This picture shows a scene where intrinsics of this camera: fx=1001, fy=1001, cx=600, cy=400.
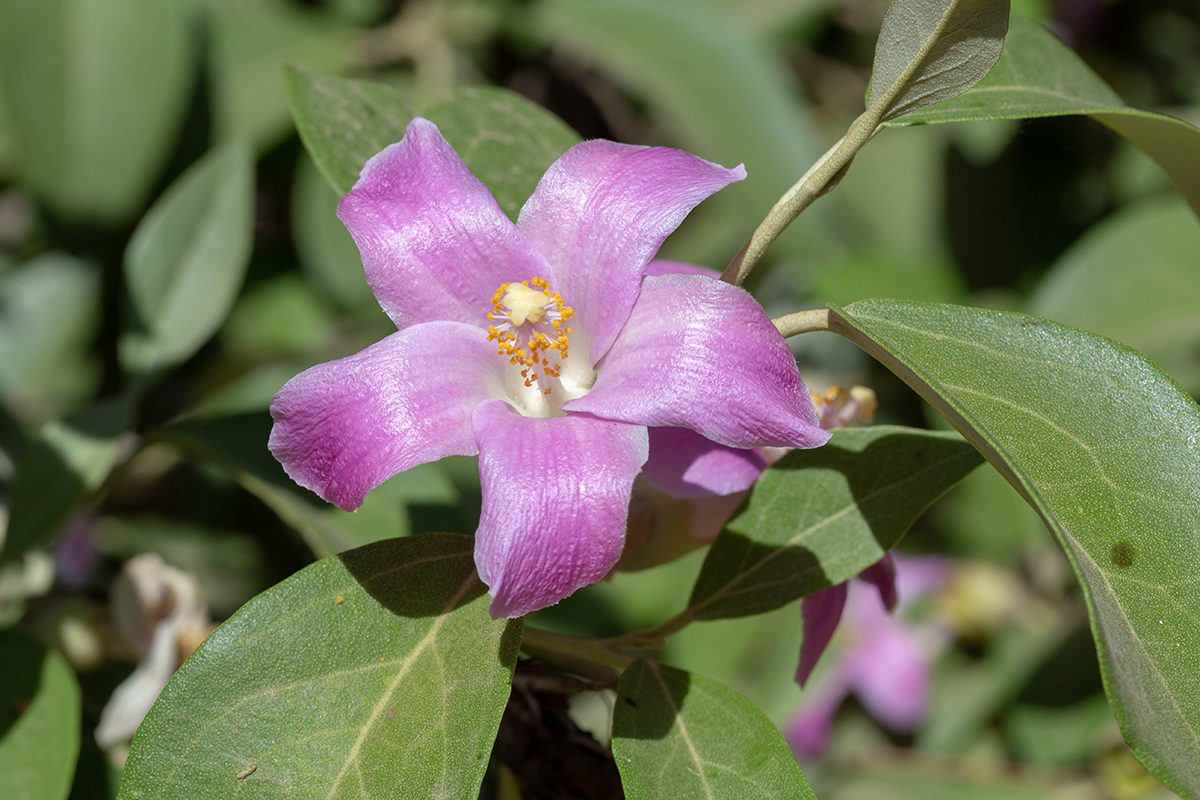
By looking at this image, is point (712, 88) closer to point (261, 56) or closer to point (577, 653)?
point (261, 56)

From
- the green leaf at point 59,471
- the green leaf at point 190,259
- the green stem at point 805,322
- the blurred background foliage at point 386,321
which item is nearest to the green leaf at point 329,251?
the blurred background foliage at point 386,321

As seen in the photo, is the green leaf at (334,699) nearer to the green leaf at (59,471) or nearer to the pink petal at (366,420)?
the pink petal at (366,420)

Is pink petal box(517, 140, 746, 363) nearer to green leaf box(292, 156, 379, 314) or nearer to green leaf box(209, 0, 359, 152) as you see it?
green leaf box(292, 156, 379, 314)

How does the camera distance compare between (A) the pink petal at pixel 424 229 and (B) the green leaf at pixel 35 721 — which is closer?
(A) the pink petal at pixel 424 229

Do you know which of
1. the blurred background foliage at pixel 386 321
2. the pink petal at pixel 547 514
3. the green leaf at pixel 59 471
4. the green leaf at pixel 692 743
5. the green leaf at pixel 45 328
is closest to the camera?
the pink petal at pixel 547 514

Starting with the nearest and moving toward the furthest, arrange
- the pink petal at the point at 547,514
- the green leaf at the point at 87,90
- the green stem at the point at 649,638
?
the pink petal at the point at 547,514 < the green stem at the point at 649,638 < the green leaf at the point at 87,90

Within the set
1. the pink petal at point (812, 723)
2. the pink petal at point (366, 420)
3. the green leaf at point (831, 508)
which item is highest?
the pink petal at point (366, 420)

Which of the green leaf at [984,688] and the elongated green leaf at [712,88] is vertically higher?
the elongated green leaf at [712,88]
